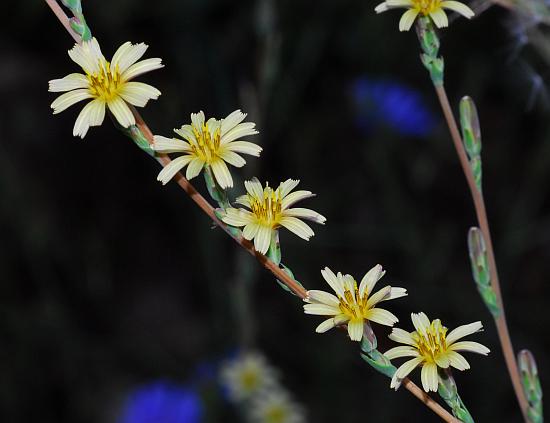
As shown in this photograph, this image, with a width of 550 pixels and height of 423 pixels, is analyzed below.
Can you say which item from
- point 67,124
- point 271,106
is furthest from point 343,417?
point 67,124

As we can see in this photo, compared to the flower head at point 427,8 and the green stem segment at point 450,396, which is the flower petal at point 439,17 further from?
the green stem segment at point 450,396

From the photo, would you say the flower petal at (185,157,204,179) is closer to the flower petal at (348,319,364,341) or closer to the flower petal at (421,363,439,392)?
the flower petal at (348,319,364,341)

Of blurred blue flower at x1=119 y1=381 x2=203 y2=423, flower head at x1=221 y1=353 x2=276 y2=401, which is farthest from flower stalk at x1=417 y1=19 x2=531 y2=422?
blurred blue flower at x1=119 y1=381 x2=203 y2=423

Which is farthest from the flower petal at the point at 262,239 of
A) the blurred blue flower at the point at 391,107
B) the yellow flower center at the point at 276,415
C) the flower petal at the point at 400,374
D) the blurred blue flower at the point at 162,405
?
the blurred blue flower at the point at 391,107

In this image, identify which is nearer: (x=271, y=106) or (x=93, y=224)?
(x=271, y=106)

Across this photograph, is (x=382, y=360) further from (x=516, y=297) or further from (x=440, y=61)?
(x=516, y=297)

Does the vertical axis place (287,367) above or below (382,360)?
above

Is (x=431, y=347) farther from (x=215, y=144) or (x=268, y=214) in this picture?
(x=215, y=144)
